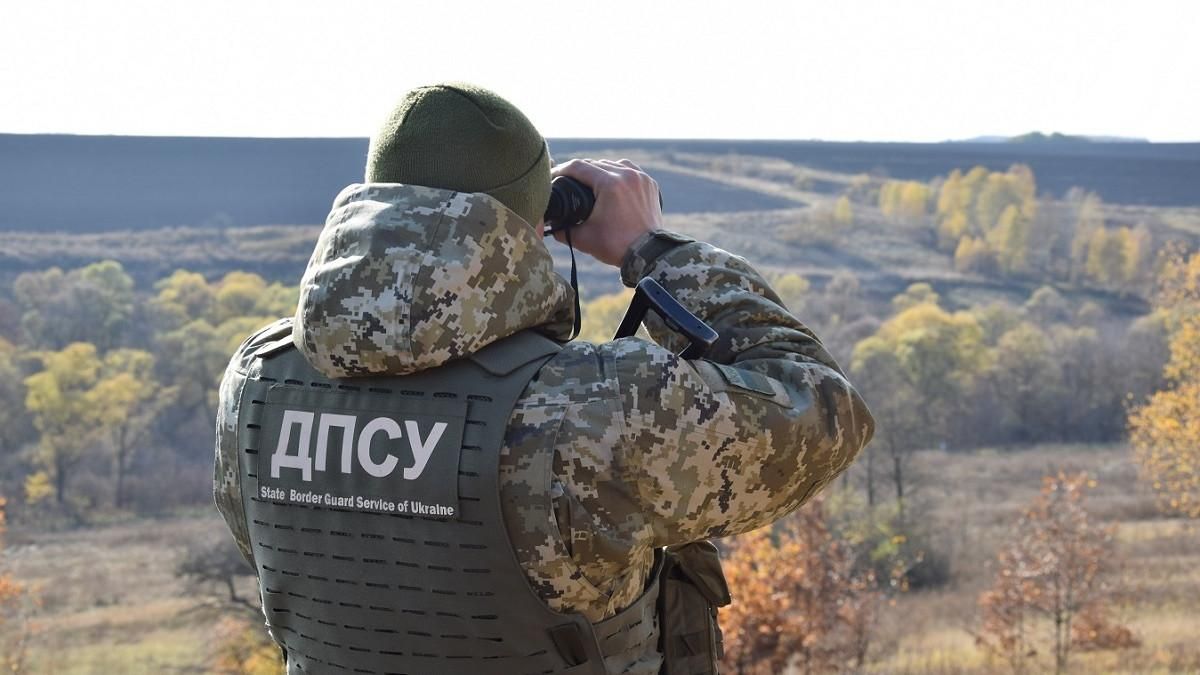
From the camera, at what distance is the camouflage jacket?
1699 mm

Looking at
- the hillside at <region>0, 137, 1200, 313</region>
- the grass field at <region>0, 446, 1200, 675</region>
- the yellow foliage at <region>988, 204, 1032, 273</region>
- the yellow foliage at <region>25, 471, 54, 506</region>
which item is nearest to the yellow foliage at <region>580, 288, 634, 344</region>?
the hillside at <region>0, 137, 1200, 313</region>

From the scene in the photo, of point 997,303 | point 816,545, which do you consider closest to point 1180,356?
point 816,545

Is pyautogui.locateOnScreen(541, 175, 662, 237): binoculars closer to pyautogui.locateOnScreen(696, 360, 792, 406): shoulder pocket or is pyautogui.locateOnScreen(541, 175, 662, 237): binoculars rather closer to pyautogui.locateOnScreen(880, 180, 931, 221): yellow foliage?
pyautogui.locateOnScreen(696, 360, 792, 406): shoulder pocket

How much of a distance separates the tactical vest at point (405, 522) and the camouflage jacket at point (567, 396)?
4 cm

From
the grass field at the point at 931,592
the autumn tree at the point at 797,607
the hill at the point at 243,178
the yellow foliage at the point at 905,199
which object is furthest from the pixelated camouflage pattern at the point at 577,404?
the yellow foliage at the point at 905,199

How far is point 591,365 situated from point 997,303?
8087cm

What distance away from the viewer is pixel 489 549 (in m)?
1.74

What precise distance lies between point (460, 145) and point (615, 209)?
346 millimetres

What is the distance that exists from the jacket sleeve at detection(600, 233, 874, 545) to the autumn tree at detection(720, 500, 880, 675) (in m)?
30.6

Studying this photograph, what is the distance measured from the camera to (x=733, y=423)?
67.8 inches

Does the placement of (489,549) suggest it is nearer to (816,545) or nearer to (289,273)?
(816,545)

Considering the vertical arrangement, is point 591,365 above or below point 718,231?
above

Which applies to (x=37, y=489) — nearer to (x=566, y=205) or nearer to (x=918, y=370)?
(x=918, y=370)

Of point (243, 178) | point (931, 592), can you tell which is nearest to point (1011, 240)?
point (931, 592)
